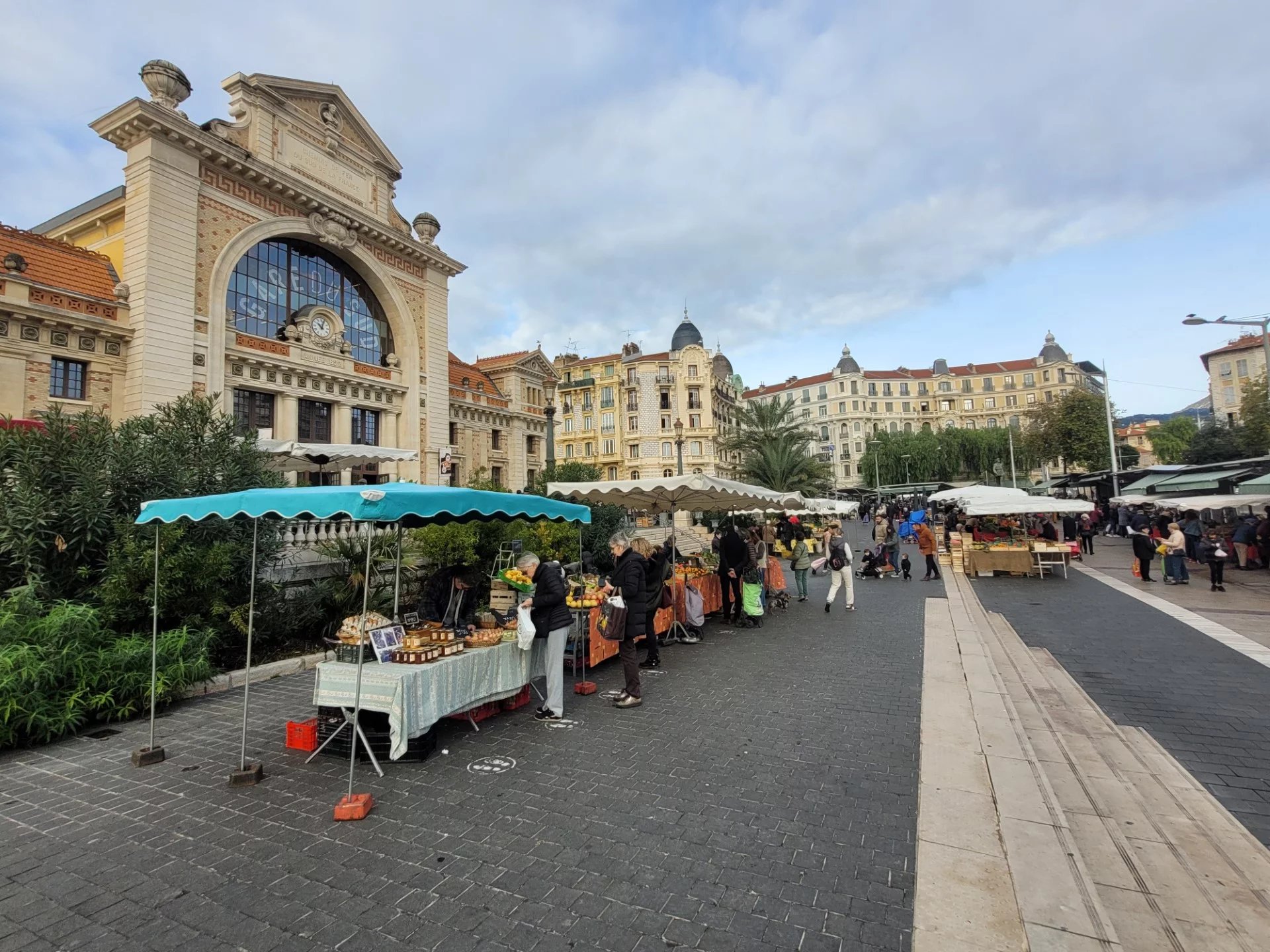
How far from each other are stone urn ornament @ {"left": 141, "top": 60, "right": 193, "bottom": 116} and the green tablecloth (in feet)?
76.0

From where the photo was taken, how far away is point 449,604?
22.3ft

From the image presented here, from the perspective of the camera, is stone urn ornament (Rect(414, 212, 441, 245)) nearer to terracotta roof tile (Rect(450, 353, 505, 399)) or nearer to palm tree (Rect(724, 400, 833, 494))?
terracotta roof tile (Rect(450, 353, 505, 399))

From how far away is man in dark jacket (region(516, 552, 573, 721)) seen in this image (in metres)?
5.96

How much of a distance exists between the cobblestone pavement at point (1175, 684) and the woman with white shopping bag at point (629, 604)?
4.83 m

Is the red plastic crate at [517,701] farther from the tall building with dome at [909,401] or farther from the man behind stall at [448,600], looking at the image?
the tall building with dome at [909,401]

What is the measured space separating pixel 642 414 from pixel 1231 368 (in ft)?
201

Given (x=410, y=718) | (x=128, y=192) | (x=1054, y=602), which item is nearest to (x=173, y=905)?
(x=410, y=718)

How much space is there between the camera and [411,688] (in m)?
4.89

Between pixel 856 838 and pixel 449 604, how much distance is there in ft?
15.8

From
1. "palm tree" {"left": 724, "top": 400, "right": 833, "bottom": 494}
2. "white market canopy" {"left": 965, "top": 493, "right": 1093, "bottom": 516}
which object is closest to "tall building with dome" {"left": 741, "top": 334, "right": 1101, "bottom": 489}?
"palm tree" {"left": 724, "top": 400, "right": 833, "bottom": 494}

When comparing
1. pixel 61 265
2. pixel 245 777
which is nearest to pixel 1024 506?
pixel 245 777

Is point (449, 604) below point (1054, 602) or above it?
above

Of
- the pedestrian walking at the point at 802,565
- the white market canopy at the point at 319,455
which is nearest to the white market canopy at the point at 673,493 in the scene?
the pedestrian walking at the point at 802,565

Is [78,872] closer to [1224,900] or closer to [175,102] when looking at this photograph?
[1224,900]
